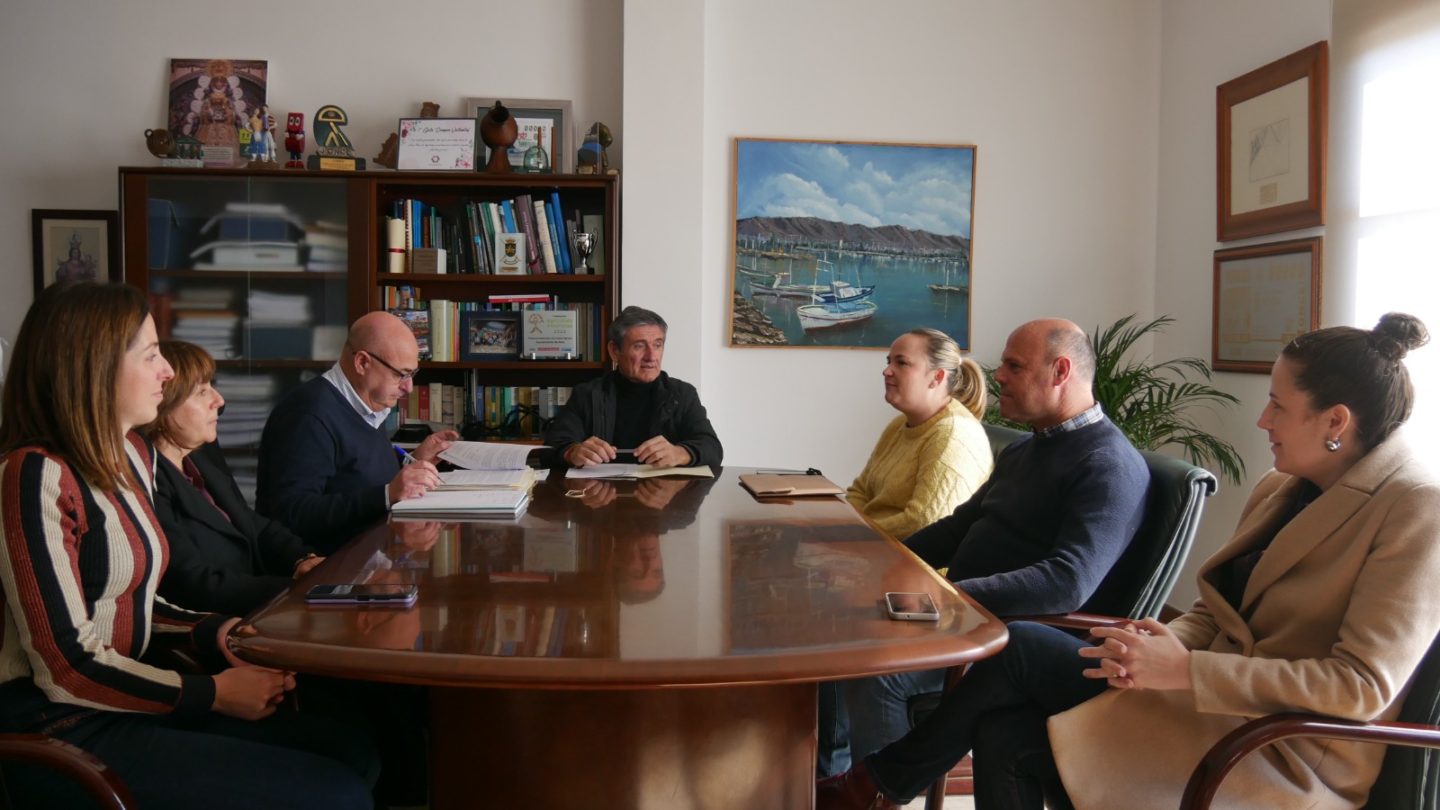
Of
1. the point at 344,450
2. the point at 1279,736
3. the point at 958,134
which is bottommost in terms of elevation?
the point at 1279,736

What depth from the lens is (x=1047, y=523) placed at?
2305mm

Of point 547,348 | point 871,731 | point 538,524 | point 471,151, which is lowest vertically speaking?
point 871,731

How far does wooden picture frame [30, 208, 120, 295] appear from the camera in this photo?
4531mm

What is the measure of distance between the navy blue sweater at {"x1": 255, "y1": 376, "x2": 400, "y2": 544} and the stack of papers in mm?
147

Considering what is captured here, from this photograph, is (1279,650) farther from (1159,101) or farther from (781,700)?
(1159,101)

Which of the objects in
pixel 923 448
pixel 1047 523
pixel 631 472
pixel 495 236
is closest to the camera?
pixel 1047 523

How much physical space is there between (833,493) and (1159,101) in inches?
120

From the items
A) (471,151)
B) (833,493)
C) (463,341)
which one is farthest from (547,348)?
(833,493)

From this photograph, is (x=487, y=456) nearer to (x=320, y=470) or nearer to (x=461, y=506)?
(x=320, y=470)

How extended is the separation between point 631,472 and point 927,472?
87 cm

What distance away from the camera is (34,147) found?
179 inches

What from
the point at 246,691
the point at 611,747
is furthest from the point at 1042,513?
the point at 246,691

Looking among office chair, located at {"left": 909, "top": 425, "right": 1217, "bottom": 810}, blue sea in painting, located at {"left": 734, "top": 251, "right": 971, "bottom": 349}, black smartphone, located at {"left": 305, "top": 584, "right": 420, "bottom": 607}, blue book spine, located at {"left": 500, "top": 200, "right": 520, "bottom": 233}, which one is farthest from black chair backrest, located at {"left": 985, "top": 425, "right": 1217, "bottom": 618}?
blue book spine, located at {"left": 500, "top": 200, "right": 520, "bottom": 233}

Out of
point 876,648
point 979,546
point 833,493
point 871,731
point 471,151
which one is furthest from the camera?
point 471,151
